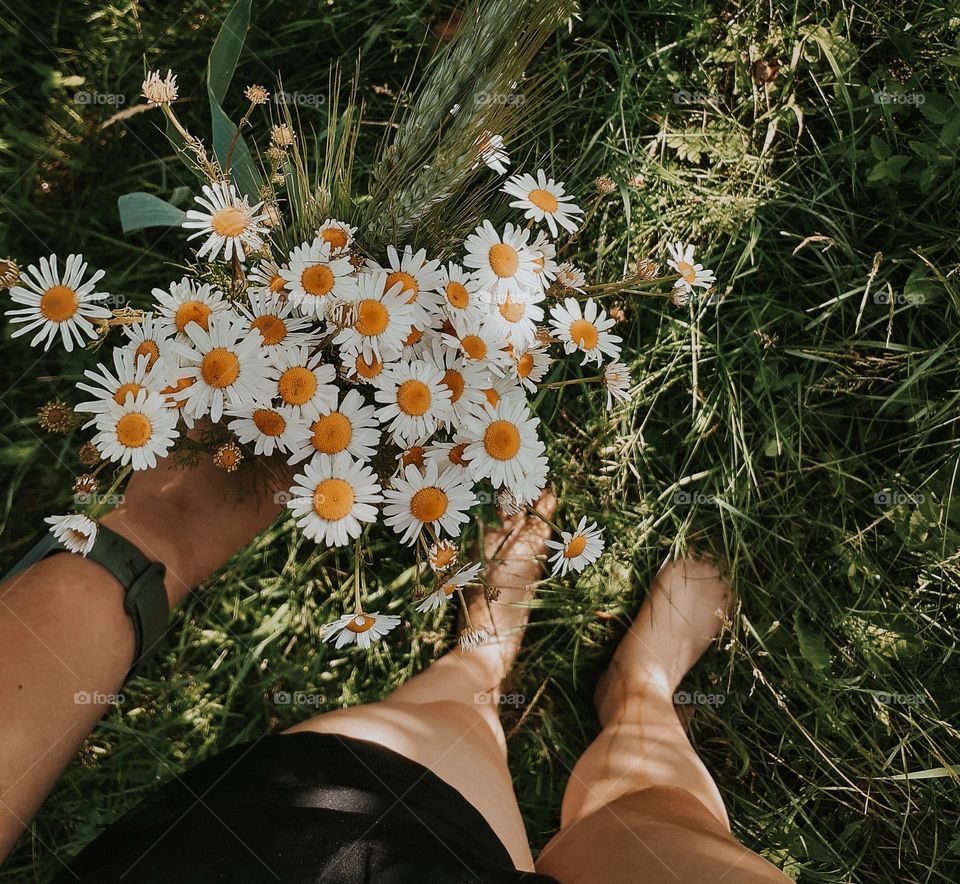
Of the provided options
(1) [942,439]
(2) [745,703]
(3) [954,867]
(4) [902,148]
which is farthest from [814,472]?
(3) [954,867]

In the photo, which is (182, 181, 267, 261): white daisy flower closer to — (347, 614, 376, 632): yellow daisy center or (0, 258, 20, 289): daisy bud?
(0, 258, 20, 289): daisy bud

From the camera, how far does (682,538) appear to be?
1.55 meters

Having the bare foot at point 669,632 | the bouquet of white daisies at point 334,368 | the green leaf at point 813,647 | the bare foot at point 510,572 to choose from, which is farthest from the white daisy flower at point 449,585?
the green leaf at point 813,647

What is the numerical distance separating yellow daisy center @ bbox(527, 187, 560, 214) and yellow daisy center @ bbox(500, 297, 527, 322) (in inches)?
5.9

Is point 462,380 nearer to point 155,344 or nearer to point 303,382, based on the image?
point 303,382

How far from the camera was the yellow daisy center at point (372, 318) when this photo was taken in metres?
0.80

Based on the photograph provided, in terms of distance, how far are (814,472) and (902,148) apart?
649 mm

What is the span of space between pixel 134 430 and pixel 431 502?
30 centimetres

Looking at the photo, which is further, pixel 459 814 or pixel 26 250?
pixel 26 250

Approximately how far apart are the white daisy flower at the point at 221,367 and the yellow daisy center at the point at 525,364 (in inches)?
11.7

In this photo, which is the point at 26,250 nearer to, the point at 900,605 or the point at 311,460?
the point at 311,460

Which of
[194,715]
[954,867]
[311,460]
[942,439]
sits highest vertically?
[311,460]

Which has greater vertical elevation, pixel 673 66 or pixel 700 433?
pixel 673 66

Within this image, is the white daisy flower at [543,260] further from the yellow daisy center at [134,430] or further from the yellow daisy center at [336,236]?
the yellow daisy center at [134,430]
